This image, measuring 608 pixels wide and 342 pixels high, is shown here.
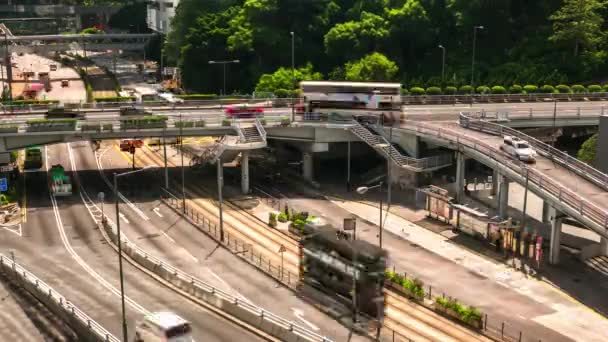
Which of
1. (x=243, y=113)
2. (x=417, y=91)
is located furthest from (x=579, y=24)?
(x=243, y=113)

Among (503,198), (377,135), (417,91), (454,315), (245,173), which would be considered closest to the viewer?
(454,315)

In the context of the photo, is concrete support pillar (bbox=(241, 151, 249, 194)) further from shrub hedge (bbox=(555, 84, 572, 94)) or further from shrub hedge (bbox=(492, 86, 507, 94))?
shrub hedge (bbox=(555, 84, 572, 94))

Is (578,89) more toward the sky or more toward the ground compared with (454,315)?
more toward the sky

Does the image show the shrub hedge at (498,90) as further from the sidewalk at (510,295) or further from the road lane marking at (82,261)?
the road lane marking at (82,261)

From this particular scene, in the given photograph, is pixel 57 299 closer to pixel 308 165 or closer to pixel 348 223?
pixel 348 223

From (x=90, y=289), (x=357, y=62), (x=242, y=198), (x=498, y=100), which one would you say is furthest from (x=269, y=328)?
(x=357, y=62)

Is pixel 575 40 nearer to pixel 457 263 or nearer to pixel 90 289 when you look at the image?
pixel 457 263
